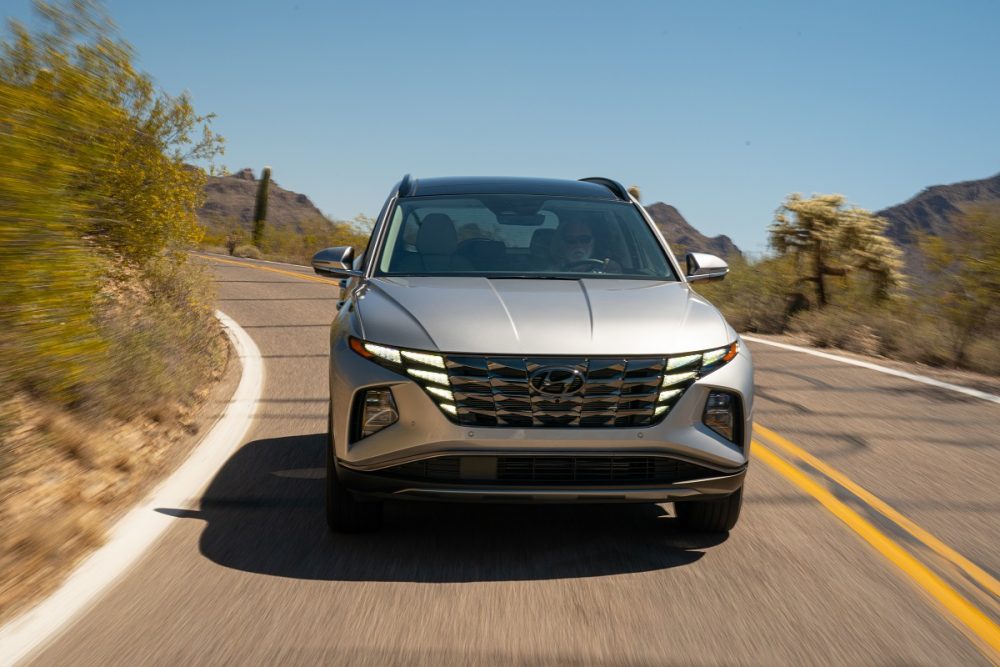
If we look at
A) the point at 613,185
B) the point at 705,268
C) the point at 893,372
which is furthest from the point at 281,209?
the point at 705,268

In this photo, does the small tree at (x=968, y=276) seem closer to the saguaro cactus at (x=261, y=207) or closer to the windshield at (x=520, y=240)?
the windshield at (x=520, y=240)

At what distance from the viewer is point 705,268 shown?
6020mm

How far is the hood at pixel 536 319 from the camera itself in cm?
430

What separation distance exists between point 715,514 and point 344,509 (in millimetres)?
1756

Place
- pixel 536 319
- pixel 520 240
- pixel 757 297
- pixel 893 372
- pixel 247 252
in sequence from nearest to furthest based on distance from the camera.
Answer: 1. pixel 536 319
2. pixel 520 240
3. pixel 893 372
4. pixel 757 297
5. pixel 247 252

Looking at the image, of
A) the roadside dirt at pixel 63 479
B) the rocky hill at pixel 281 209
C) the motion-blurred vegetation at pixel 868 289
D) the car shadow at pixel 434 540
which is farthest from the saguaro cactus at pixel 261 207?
the rocky hill at pixel 281 209

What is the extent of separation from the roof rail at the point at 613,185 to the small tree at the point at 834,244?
10.7 m

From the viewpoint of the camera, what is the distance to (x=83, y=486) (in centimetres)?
530

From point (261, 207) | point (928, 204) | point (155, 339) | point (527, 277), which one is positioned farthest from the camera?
point (928, 204)

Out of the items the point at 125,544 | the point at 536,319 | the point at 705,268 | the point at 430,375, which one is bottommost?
the point at 125,544

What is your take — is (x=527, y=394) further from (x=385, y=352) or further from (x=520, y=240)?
(x=520, y=240)

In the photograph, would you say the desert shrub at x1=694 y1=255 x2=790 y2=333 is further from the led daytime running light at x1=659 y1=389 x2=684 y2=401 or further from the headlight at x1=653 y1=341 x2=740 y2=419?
the led daytime running light at x1=659 y1=389 x2=684 y2=401

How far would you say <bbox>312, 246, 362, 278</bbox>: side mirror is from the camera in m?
5.87

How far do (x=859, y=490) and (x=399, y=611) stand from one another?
309 cm
